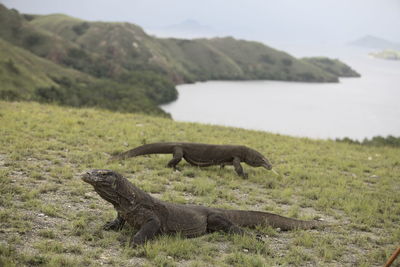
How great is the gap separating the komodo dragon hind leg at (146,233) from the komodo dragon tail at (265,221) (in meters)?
1.46

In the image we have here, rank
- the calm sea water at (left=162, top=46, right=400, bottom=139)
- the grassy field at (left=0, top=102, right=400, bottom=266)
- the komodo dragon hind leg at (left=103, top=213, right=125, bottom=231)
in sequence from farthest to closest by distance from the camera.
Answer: the calm sea water at (left=162, top=46, right=400, bottom=139) → the komodo dragon hind leg at (left=103, top=213, right=125, bottom=231) → the grassy field at (left=0, top=102, right=400, bottom=266)

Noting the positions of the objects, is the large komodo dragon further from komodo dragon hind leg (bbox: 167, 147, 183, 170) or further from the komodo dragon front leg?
komodo dragon hind leg (bbox: 167, 147, 183, 170)

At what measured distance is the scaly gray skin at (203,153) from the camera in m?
12.0

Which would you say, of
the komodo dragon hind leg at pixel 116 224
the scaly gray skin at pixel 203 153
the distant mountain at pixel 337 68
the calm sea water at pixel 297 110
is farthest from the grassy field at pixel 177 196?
the distant mountain at pixel 337 68

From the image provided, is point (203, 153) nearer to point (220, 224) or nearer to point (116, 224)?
point (220, 224)

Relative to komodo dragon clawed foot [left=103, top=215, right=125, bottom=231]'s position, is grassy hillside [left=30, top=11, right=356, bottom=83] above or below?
above

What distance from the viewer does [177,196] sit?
9.16 m

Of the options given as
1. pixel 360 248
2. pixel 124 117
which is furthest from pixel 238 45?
pixel 360 248

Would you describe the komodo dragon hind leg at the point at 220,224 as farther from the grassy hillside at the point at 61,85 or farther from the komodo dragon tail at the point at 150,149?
the grassy hillside at the point at 61,85

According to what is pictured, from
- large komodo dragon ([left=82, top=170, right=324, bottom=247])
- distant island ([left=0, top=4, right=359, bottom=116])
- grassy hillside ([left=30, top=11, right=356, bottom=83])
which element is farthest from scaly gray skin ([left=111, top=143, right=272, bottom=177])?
grassy hillside ([left=30, top=11, right=356, bottom=83])

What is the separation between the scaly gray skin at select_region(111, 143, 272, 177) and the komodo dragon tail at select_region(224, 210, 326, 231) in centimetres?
400

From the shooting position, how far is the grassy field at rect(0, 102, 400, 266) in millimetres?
6074

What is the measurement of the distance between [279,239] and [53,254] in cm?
384

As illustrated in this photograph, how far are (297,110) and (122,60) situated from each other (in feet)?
245
